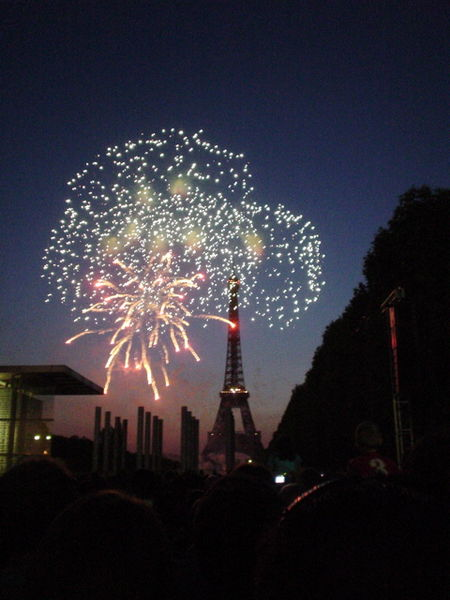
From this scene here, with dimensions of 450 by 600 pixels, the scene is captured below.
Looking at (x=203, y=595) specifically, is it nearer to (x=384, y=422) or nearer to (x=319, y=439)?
(x=384, y=422)

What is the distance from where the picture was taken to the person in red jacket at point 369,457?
6605 millimetres

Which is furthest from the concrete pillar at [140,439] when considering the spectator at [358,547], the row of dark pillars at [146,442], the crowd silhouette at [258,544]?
the spectator at [358,547]

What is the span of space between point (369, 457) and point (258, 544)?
231 inches

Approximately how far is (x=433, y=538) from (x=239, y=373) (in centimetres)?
7998

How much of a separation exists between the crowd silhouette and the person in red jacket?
13.5 feet

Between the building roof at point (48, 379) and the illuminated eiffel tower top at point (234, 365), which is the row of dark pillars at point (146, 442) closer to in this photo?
the building roof at point (48, 379)

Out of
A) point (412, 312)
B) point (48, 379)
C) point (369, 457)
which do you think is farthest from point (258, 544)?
point (48, 379)

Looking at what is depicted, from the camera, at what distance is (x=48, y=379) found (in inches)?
987

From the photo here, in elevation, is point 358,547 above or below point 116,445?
above


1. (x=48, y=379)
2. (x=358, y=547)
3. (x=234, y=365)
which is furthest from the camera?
(x=234, y=365)

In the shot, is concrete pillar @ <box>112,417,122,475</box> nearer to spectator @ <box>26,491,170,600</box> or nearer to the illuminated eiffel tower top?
spectator @ <box>26,491,170,600</box>

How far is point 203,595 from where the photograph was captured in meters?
2.37

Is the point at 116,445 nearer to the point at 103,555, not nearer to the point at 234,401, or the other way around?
the point at 103,555

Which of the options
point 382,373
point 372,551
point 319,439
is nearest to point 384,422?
point 382,373
